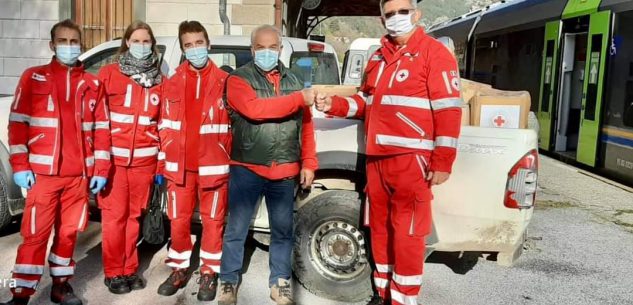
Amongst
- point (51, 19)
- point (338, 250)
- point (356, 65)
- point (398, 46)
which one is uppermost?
point (51, 19)

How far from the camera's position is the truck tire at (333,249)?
4113mm

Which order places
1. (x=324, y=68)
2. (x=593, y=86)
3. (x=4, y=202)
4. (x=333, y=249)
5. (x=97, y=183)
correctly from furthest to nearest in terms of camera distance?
(x=593, y=86), (x=324, y=68), (x=4, y=202), (x=333, y=249), (x=97, y=183)

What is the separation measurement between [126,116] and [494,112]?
8.00ft

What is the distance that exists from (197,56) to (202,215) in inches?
42.1

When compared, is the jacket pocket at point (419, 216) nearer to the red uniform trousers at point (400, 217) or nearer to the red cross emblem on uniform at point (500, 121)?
the red uniform trousers at point (400, 217)

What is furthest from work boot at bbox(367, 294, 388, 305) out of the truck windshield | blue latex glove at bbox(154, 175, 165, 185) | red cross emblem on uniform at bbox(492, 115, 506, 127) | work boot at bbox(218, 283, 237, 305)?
the truck windshield

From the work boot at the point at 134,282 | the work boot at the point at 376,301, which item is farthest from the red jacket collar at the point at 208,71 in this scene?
the work boot at the point at 376,301

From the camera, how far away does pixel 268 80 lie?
12.4ft

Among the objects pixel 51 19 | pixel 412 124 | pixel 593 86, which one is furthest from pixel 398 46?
pixel 51 19

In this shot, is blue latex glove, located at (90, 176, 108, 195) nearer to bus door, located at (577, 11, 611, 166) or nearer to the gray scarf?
the gray scarf

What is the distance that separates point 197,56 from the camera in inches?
156

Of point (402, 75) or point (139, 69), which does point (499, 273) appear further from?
point (139, 69)

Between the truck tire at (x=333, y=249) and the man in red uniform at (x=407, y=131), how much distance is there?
0.35 meters

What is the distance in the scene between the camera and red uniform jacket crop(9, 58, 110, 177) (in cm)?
367
